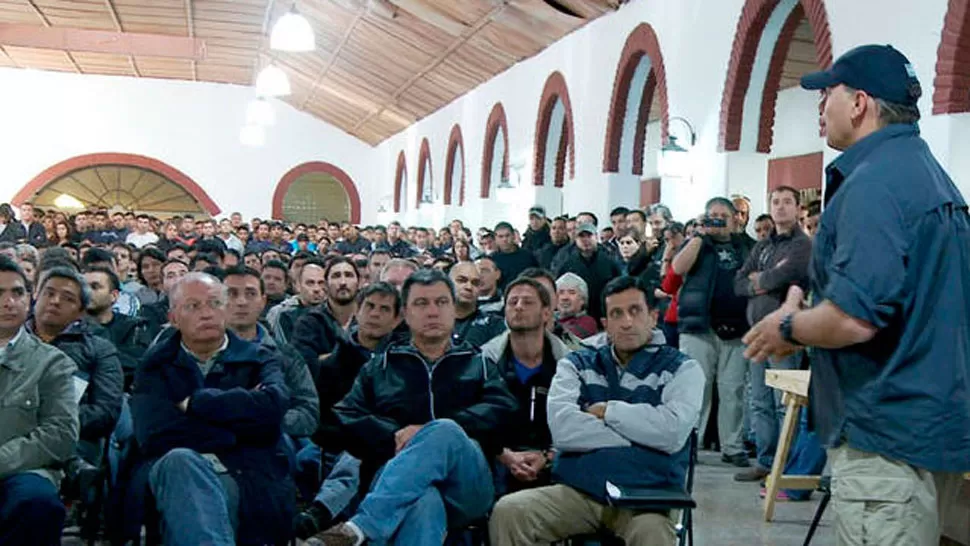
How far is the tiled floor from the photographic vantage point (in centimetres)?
514

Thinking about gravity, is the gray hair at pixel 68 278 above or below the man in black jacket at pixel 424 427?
above

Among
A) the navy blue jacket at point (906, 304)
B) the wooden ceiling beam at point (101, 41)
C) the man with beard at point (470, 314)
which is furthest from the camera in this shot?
A: the wooden ceiling beam at point (101, 41)

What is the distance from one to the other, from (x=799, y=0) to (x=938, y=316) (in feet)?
21.0

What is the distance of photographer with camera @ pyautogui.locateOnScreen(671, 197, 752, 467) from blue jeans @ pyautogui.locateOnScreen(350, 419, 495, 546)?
3.23 meters

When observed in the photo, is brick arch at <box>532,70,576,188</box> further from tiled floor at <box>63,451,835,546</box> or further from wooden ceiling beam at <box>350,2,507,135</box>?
tiled floor at <box>63,451,835,546</box>

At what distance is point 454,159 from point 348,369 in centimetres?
1601

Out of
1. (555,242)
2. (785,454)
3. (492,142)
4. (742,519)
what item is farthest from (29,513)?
(492,142)

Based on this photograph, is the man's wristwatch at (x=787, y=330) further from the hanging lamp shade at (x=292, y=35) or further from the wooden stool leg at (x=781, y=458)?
the hanging lamp shade at (x=292, y=35)

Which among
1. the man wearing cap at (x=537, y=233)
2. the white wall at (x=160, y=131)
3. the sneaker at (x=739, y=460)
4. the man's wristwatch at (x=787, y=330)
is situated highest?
the white wall at (x=160, y=131)

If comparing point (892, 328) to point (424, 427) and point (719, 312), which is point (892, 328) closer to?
point (424, 427)

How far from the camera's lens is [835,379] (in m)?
2.48

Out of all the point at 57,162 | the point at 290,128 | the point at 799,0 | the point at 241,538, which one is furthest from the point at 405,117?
the point at 241,538

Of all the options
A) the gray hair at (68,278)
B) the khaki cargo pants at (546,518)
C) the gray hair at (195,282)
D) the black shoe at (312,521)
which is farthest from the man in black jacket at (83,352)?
the khaki cargo pants at (546,518)

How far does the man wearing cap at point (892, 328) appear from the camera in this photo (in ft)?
7.68
